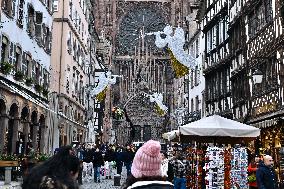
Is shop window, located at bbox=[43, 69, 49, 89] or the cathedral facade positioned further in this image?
the cathedral facade

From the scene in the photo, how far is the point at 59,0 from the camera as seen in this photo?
115 ft

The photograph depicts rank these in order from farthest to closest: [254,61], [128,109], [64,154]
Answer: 1. [128,109]
2. [254,61]
3. [64,154]

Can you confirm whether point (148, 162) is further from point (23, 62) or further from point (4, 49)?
point (23, 62)

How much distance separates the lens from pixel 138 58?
6919 centimetres

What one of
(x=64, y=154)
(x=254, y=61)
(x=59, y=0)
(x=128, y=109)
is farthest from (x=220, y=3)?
(x=128, y=109)

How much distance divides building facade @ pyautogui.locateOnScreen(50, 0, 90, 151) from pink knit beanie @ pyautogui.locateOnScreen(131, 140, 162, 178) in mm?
27282

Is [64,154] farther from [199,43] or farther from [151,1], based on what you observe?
[151,1]

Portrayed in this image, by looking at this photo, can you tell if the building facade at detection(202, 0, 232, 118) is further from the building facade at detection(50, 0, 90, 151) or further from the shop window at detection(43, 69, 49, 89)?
the shop window at detection(43, 69, 49, 89)

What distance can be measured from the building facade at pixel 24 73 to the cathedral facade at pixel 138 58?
38020 mm

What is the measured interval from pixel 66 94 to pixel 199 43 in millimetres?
11817

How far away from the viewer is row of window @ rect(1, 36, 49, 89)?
21.8 m

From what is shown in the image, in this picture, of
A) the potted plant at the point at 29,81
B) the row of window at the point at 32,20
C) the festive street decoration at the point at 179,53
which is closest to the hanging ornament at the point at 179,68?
the festive street decoration at the point at 179,53

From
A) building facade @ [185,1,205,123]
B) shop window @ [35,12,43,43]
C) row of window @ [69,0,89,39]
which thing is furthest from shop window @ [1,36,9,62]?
building facade @ [185,1,205,123]

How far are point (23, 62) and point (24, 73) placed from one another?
0.57 m
